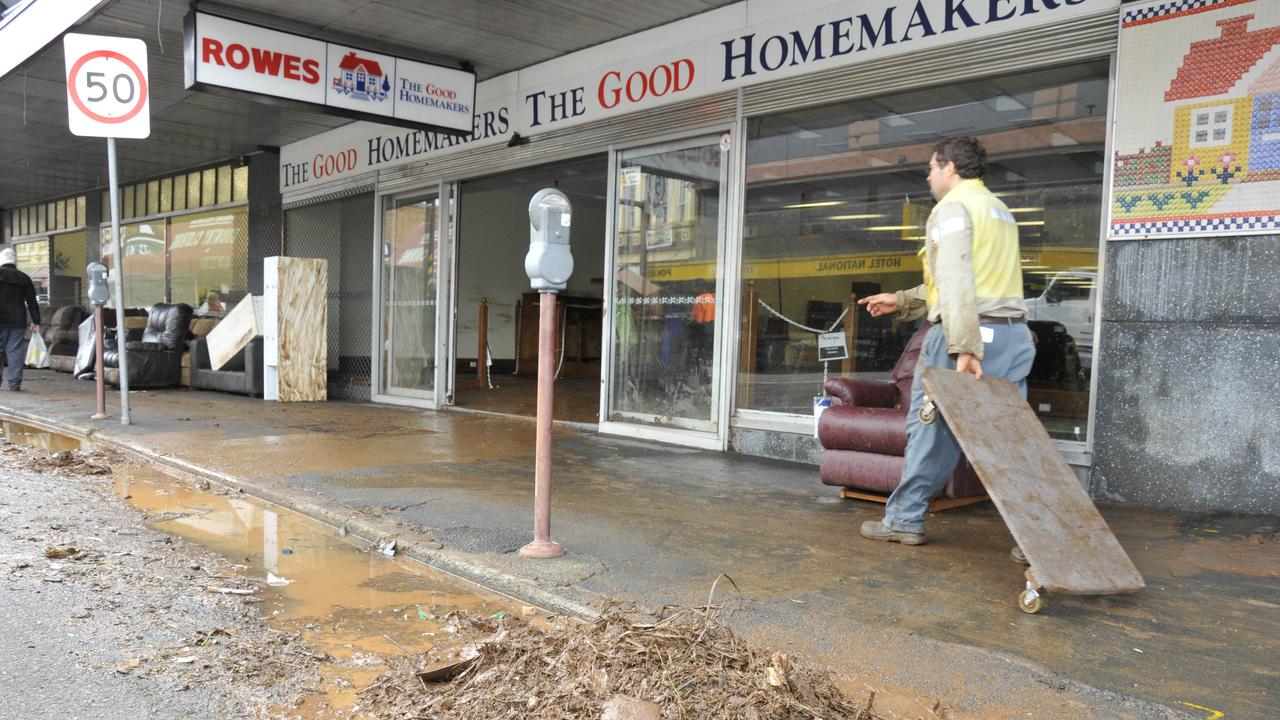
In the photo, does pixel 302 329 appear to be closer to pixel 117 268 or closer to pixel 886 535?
pixel 117 268

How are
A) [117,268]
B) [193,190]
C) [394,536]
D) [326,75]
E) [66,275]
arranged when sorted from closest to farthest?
→ [394,536] < [117,268] < [326,75] < [193,190] < [66,275]

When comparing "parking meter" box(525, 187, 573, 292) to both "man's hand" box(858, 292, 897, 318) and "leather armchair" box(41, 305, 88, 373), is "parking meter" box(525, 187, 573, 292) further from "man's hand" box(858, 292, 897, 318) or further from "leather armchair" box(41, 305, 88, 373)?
"leather armchair" box(41, 305, 88, 373)

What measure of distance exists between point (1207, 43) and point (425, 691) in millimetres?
5217

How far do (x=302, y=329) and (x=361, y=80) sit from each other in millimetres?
4105

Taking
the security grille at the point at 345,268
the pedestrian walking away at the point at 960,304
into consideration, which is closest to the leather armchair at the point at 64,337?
the security grille at the point at 345,268

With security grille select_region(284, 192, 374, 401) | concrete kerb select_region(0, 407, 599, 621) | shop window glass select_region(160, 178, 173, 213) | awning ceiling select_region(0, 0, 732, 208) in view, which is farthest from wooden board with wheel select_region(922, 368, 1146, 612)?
shop window glass select_region(160, 178, 173, 213)

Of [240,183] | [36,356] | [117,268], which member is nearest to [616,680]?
[117,268]

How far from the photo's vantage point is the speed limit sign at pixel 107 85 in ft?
23.2

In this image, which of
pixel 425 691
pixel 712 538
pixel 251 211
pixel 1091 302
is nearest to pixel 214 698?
pixel 425 691

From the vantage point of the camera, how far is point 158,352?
12055 mm

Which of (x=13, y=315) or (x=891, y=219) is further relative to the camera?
(x=13, y=315)

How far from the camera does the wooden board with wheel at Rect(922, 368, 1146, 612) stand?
10.1 feet

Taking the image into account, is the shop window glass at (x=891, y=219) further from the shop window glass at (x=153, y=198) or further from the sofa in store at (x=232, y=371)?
the shop window glass at (x=153, y=198)

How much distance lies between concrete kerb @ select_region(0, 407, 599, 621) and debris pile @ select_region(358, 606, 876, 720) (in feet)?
2.33
